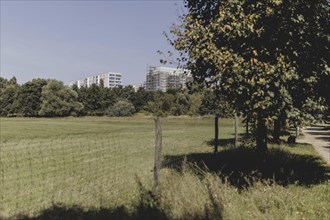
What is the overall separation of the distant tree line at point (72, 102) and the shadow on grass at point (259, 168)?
100064mm

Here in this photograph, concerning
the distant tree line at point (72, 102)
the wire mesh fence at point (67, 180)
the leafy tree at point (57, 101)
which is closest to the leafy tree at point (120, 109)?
the distant tree line at point (72, 102)

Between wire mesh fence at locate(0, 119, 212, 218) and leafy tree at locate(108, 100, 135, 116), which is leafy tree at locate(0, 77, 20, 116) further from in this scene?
wire mesh fence at locate(0, 119, 212, 218)

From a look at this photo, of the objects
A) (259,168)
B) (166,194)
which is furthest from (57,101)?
(166,194)

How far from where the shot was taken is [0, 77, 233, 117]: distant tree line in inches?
4921

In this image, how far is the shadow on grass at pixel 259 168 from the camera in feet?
41.9

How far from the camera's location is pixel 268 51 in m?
10.3

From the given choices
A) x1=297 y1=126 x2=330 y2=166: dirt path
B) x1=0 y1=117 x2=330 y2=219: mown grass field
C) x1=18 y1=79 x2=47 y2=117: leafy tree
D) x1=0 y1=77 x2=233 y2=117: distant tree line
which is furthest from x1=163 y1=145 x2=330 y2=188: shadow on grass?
x1=18 y1=79 x2=47 y2=117: leafy tree

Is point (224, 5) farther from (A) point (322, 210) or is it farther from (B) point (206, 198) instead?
(A) point (322, 210)

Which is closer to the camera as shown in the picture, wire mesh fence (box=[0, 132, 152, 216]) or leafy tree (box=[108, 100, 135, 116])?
wire mesh fence (box=[0, 132, 152, 216])

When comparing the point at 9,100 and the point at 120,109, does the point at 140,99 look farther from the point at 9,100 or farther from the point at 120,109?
the point at 9,100

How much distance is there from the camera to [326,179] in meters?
14.0

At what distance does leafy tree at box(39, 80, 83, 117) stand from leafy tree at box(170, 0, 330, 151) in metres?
118

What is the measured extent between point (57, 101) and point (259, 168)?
117 meters

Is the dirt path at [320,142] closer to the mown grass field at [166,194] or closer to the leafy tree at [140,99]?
the mown grass field at [166,194]
